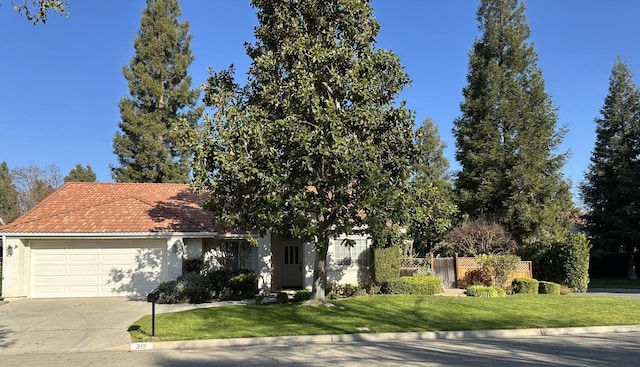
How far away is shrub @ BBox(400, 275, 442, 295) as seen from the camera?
19.4m

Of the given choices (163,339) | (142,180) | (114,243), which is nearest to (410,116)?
(163,339)

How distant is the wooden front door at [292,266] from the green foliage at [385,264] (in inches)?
158

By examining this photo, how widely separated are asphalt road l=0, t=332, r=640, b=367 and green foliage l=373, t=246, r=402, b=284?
9165mm

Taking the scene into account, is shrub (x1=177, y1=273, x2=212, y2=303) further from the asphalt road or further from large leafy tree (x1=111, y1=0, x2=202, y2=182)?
large leafy tree (x1=111, y1=0, x2=202, y2=182)

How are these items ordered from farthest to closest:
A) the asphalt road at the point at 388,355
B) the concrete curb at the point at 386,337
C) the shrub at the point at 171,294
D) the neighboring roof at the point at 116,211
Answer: the neighboring roof at the point at 116,211
the shrub at the point at 171,294
the concrete curb at the point at 386,337
the asphalt road at the point at 388,355

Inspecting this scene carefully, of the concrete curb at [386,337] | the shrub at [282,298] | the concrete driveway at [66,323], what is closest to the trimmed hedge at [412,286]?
the shrub at [282,298]

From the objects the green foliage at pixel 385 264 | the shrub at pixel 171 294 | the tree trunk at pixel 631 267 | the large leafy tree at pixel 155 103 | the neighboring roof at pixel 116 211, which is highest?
the large leafy tree at pixel 155 103

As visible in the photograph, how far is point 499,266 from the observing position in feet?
70.4

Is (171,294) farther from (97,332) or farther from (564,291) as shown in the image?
(564,291)

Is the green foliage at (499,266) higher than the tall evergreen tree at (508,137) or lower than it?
lower

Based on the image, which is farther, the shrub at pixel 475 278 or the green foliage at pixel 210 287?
the shrub at pixel 475 278

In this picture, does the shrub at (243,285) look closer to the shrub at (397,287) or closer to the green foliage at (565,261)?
the shrub at (397,287)

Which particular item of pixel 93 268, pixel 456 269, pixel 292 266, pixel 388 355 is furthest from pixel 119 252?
pixel 456 269

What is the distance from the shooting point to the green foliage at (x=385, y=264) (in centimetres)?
2026
